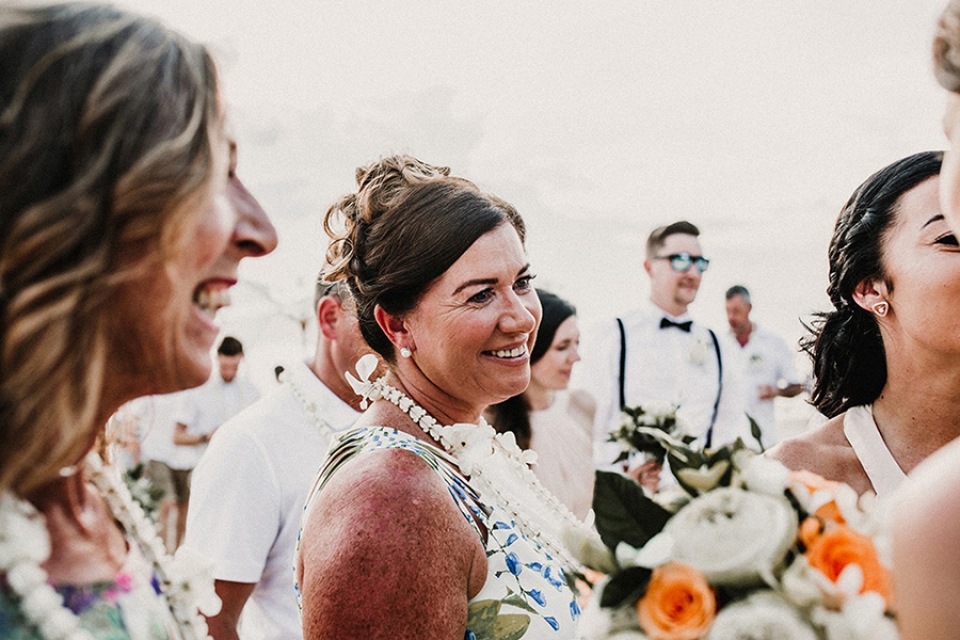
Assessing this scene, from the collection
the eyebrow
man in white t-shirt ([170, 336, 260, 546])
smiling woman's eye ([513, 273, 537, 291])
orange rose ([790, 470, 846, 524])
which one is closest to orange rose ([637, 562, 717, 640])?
orange rose ([790, 470, 846, 524])

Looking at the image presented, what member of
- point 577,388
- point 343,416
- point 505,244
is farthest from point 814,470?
point 577,388

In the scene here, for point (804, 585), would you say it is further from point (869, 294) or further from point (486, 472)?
point (869, 294)

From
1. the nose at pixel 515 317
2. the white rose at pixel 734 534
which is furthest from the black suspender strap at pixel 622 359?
the white rose at pixel 734 534

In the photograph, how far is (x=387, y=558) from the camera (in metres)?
1.77

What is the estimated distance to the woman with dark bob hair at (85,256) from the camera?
1.10 m

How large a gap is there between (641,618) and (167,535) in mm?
8007

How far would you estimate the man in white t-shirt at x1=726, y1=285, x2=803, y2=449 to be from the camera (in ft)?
26.6

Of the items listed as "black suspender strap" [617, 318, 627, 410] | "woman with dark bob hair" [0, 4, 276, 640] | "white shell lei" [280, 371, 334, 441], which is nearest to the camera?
"woman with dark bob hair" [0, 4, 276, 640]

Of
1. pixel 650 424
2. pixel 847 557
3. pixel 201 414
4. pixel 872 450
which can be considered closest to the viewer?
pixel 847 557

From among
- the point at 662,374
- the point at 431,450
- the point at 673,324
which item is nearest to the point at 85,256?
the point at 431,450

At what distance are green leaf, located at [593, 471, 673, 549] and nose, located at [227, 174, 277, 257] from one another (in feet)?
2.41

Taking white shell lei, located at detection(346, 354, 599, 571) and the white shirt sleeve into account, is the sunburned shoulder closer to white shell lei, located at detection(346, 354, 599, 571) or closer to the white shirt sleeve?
white shell lei, located at detection(346, 354, 599, 571)

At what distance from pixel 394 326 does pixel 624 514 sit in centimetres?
120

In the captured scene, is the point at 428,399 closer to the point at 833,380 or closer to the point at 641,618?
the point at 641,618
